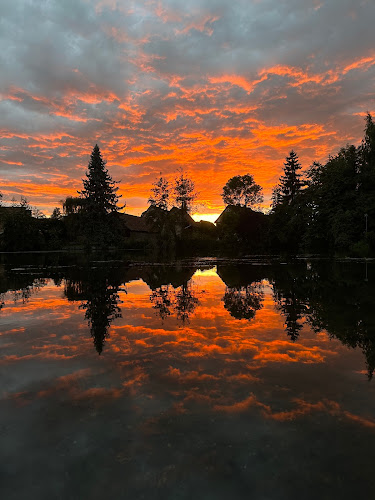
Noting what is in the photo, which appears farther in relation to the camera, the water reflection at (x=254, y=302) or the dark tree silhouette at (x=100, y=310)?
the water reflection at (x=254, y=302)

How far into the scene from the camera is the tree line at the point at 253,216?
37250mm

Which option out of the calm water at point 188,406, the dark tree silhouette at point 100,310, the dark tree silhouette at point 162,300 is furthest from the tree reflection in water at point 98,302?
the dark tree silhouette at point 162,300

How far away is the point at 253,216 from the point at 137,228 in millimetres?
28767

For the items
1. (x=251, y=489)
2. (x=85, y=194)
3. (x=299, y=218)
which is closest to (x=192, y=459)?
(x=251, y=489)

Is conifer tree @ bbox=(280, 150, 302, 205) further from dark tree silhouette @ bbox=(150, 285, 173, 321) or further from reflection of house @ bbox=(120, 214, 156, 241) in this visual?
dark tree silhouette @ bbox=(150, 285, 173, 321)

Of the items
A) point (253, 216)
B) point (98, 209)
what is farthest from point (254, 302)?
point (253, 216)

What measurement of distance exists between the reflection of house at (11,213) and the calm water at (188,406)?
53923 millimetres

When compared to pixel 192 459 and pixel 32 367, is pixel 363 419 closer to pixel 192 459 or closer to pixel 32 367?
pixel 192 459

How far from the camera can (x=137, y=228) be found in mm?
78625

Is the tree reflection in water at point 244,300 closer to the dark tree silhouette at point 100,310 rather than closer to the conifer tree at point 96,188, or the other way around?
the dark tree silhouette at point 100,310

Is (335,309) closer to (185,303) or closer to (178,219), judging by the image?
(185,303)

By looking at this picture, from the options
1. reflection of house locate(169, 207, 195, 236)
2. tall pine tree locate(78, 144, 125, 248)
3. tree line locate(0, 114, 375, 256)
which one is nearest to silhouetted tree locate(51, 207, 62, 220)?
tree line locate(0, 114, 375, 256)

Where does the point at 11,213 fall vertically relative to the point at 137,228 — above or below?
above

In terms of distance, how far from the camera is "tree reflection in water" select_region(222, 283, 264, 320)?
826cm
